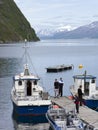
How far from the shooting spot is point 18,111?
48.6 m

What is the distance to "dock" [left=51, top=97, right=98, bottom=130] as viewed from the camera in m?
39.4

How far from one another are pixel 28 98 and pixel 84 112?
7.03 m

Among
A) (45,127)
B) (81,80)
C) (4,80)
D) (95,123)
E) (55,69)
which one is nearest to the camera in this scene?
(95,123)

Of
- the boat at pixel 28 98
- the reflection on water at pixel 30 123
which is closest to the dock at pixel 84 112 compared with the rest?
the boat at pixel 28 98

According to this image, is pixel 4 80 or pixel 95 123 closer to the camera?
pixel 95 123

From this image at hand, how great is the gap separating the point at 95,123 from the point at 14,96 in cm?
1497

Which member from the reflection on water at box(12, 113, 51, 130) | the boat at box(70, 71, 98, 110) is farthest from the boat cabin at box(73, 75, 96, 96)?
the reflection on water at box(12, 113, 51, 130)

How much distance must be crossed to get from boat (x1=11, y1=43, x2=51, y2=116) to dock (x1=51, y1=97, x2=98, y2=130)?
2477 millimetres

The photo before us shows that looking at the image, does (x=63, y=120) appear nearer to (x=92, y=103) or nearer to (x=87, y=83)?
(x=92, y=103)

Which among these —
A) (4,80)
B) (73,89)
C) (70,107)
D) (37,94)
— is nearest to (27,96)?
(37,94)

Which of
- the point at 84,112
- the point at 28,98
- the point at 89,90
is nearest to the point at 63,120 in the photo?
the point at 84,112

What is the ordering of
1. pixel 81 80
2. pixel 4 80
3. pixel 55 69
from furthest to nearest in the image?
pixel 55 69 < pixel 4 80 < pixel 81 80

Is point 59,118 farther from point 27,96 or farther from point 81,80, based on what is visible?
point 81,80

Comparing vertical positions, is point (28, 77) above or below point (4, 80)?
above
